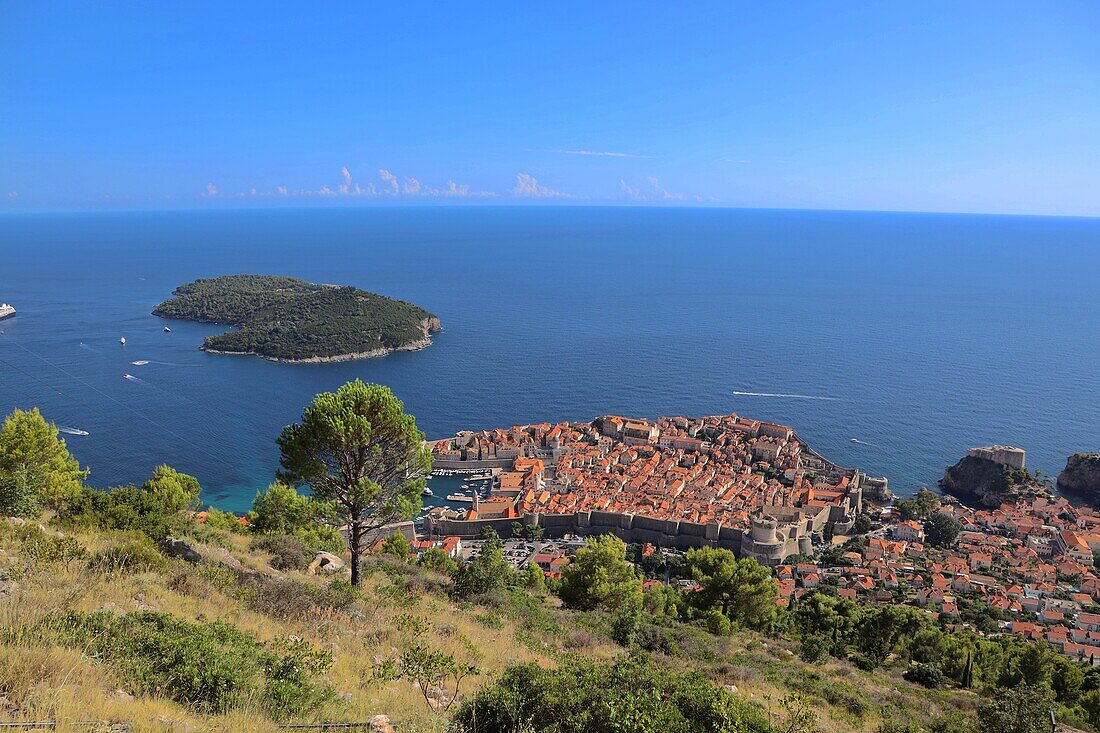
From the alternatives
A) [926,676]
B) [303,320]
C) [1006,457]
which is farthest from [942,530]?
[303,320]

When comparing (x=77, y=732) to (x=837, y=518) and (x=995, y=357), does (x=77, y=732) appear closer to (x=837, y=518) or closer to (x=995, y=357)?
(x=837, y=518)

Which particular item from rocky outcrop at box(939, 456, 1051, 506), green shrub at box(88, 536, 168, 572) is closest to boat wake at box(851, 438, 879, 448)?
rocky outcrop at box(939, 456, 1051, 506)

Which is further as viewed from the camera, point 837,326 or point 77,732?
point 837,326

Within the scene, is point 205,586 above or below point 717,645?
above

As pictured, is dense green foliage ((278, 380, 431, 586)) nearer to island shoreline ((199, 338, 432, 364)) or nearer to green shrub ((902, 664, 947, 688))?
green shrub ((902, 664, 947, 688))

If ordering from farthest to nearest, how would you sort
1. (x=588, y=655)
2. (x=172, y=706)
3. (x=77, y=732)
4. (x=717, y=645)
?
(x=717, y=645), (x=588, y=655), (x=172, y=706), (x=77, y=732)

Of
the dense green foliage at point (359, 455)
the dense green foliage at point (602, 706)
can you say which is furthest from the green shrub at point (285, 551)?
the dense green foliage at point (602, 706)

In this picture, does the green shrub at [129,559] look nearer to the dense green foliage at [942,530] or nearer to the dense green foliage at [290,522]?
the dense green foliage at [290,522]

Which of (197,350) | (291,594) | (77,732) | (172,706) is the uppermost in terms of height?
(77,732)

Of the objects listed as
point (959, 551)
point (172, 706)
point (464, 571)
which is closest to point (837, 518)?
point (959, 551)
